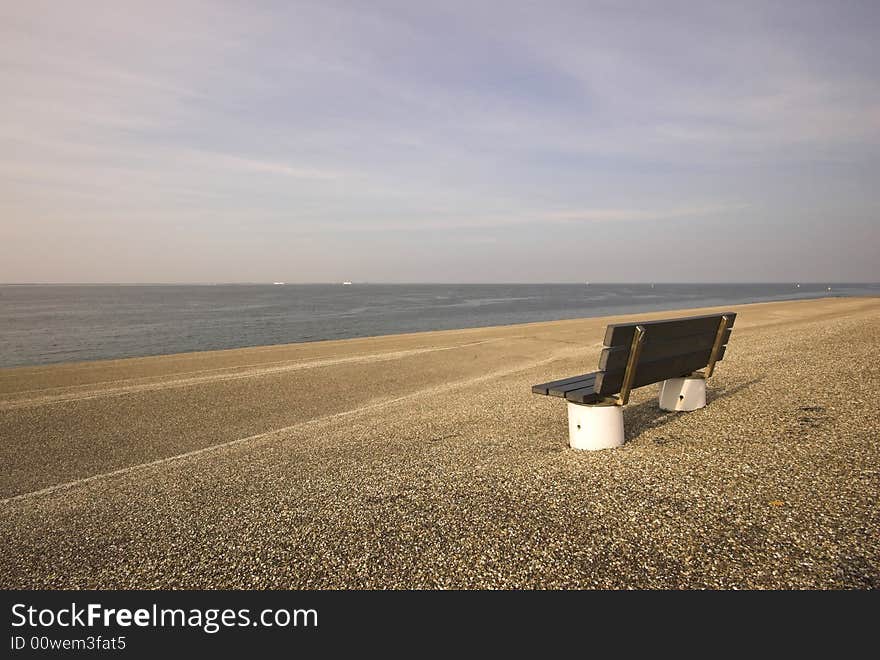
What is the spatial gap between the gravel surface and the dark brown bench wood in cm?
63

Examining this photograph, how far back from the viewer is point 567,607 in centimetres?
291

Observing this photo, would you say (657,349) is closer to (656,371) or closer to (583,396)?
(656,371)

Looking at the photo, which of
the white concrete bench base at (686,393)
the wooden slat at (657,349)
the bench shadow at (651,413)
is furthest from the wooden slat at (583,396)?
the white concrete bench base at (686,393)

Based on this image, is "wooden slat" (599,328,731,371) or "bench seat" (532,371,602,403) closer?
"wooden slat" (599,328,731,371)

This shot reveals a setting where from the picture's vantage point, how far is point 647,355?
527 cm

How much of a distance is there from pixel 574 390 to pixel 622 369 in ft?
1.70

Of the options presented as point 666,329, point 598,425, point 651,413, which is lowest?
point 651,413

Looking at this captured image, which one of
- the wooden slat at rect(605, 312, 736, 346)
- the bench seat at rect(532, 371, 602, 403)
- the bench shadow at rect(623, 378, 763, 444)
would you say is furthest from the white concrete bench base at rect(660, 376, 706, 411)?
the bench seat at rect(532, 371, 602, 403)

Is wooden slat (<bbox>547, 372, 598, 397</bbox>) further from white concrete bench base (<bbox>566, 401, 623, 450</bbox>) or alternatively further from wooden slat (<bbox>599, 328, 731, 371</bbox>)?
wooden slat (<bbox>599, 328, 731, 371</bbox>)

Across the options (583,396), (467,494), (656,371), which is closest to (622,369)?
Result: (583,396)

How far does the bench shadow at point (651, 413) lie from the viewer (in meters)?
5.92

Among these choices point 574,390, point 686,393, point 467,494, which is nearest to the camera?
point 467,494

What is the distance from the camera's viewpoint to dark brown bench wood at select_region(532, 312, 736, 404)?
192 inches

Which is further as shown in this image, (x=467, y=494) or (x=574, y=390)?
(x=574, y=390)
